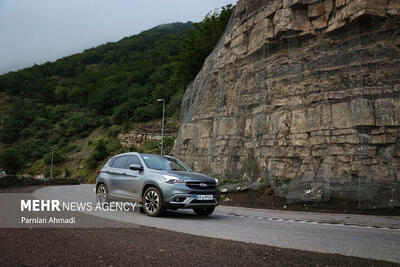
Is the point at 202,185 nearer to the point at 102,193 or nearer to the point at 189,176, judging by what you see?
the point at 189,176

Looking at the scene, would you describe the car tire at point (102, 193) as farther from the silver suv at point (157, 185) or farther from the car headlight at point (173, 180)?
the car headlight at point (173, 180)

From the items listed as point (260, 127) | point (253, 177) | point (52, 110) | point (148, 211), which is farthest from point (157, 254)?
point (52, 110)

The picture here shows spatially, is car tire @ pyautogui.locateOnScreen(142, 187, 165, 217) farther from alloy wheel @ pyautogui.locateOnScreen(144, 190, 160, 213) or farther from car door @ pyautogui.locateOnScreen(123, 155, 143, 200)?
car door @ pyautogui.locateOnScreen(123, 155, 143, 200)

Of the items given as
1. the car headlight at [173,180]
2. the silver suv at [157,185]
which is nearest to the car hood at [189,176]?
the silver suv at [157,185]

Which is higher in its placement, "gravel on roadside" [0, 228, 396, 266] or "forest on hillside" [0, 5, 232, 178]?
"forest on hillside" [0, 5, 232, 178]

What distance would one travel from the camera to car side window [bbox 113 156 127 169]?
34.4ft

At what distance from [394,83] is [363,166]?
338cm

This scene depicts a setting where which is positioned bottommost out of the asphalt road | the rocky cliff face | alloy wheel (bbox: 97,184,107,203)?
the asphalt road

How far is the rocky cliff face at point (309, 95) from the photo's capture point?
1371cm

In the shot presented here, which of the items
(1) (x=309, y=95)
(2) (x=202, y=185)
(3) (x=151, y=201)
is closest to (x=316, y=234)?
(2) (x=202, y=185)

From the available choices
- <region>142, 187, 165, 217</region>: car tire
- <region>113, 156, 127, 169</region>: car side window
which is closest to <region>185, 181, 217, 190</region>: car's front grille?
<region>142, 187, 165, 217</region>: car tire

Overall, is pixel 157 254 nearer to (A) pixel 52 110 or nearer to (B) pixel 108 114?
(B) pixel 108 114

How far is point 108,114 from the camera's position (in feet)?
273

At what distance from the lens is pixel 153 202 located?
907 cm
